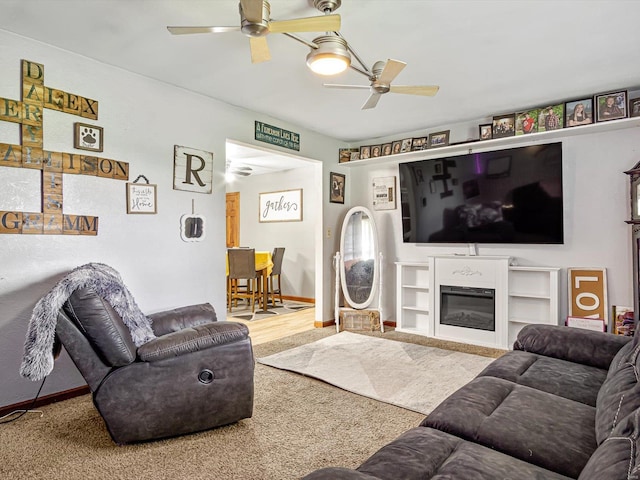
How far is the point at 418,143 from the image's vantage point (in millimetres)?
4566

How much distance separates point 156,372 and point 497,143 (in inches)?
151

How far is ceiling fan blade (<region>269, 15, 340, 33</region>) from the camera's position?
1.82m

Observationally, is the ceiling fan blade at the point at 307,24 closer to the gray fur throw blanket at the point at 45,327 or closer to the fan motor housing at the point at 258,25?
the fan motor housing at the point at 258,25

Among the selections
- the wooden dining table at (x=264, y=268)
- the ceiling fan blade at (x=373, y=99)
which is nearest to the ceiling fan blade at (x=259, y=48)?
the ceiling fan blade at (x=373, y=99)

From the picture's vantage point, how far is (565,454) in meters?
1.16

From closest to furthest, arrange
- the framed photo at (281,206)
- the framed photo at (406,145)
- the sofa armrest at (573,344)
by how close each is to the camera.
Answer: the sofa armrest at (573,344) < the framed photo at (406,145) < the framed photo at (281,206)

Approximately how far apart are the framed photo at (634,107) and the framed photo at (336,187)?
309 cm

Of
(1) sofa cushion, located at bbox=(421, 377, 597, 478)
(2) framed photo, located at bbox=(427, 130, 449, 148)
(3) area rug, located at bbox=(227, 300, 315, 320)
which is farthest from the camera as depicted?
(3) area rug, located at bbox=(227, 300, 315, 320)

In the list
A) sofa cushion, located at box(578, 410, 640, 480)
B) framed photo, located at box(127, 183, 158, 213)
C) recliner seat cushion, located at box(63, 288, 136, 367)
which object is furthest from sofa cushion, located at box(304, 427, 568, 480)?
framed photo, located at box(127, 183, 158, 213)

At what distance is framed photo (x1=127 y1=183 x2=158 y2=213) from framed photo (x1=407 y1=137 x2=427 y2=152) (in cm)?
295

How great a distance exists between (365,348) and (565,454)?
2869mm

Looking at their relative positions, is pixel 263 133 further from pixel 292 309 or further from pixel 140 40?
pixel 292 309

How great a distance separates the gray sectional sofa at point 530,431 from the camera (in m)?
0.89

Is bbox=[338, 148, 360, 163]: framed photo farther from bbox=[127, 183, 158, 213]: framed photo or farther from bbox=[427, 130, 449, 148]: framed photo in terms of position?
bbox=[127, 183, 158, 213]: framed photo
